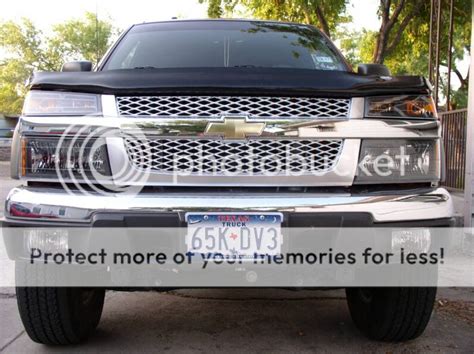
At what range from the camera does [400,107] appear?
9.19 feet

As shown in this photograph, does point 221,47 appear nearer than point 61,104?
No

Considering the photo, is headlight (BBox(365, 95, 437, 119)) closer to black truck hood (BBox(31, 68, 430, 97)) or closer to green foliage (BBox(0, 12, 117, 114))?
black truck hood (BBox(31, 68, 430, 97))

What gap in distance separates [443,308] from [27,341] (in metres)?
2.70

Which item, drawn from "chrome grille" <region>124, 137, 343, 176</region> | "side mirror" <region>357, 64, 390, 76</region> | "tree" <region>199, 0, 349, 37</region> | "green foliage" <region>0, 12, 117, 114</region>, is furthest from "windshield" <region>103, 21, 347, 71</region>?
"green foliage" <region>0, 12, 117, 114</region>

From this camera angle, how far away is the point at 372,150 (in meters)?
2.71

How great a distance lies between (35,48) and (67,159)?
4507cm

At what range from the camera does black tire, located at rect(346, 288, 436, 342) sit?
296 centimetres

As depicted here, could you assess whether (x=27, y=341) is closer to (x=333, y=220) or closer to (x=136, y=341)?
(x=136, y=341)

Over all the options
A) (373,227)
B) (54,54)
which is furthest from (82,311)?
(54,54)

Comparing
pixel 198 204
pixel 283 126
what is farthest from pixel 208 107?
pixel 198 204

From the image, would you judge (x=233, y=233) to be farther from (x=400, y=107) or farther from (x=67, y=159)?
(x=400, y=107)

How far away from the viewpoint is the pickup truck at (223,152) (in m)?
2.57

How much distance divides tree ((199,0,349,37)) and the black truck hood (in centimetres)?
975

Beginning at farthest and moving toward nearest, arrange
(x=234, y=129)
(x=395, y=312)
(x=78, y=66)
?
(x=78, y=66) < (x=395, y=312) < (x=234, y=129)
